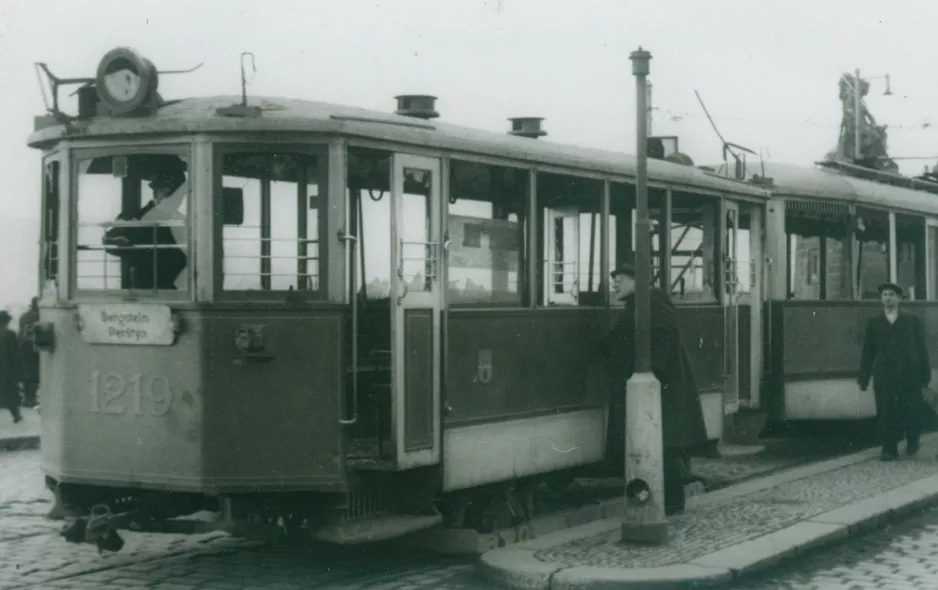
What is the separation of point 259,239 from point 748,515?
433 cm

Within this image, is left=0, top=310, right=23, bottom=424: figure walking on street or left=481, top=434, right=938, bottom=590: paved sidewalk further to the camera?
left=0, top=310, right=23, bottom=424: figure walking on street

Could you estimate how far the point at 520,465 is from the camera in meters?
10.6

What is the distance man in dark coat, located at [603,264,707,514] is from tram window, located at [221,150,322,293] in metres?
2.97

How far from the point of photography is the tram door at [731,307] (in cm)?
1399

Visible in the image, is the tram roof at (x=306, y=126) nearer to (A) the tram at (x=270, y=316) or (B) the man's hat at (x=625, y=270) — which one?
(A) the tram at (x=270, y=316)

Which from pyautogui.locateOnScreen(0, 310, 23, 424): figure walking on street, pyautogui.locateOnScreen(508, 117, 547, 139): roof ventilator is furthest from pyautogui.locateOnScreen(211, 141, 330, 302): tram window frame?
pyautogui.locateOnScreen(0, 310, 23, 424): figure walking on street

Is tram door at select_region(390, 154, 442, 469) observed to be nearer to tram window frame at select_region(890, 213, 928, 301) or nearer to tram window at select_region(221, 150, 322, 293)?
tram window at select_region(221, 150, 322, 293)

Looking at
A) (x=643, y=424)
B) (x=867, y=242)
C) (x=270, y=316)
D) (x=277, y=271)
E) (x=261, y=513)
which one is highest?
(x=867, y=242)

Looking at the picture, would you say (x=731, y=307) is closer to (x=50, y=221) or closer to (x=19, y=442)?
(x=50, y=221)

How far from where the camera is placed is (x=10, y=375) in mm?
20453

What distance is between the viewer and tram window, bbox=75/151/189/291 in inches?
346

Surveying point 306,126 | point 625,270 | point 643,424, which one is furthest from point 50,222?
point 625,270

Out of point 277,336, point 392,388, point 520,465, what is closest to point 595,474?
point 520,465

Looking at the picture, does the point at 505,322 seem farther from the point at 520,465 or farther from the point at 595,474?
the point at 595,474
